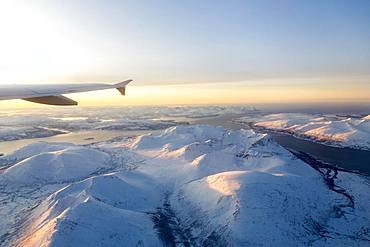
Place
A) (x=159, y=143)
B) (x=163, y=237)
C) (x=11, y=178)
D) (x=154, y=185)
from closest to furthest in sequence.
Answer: (x=163, y=237)
(x=154, y=185)
(x=11, y=178)
(x=159, y=143)

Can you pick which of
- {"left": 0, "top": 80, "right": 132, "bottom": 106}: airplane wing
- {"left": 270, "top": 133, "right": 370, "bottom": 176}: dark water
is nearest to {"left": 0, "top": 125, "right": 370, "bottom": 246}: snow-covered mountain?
{"left": 270, "top": 133, "right": 370, "bottom": 176}: dark water

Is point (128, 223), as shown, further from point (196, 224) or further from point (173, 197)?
point (173, 197)

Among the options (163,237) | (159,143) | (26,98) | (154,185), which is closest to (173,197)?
(154,185)

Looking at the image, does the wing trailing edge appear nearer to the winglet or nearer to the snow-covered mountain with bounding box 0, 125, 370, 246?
the winglet

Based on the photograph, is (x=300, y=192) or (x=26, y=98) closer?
(x=26, y=98)

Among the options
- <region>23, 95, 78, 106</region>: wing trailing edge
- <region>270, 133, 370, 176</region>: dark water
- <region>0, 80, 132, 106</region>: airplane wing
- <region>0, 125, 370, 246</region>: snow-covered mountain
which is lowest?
<region>270, 133, 370, 176</region>: dark water

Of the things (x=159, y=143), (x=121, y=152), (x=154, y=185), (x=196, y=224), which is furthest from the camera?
(x=159, y=143)

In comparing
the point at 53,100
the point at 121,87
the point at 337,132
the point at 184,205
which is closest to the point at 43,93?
the point at 53,100

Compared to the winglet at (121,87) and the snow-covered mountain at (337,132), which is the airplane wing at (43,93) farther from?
the snow-covered mountain at (337,132)

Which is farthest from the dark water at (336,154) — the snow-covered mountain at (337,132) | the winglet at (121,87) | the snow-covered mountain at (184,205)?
the winglet at (121,87)
